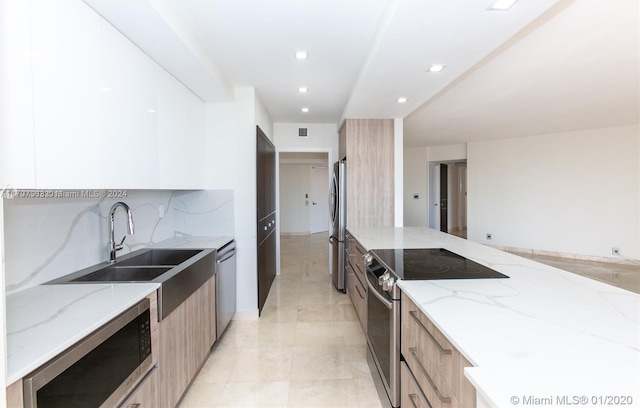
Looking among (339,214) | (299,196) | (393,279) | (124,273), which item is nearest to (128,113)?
(124,273)

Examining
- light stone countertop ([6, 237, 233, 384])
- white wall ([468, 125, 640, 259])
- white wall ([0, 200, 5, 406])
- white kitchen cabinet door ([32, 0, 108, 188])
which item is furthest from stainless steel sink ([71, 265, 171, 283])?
white wall ([468, 125, 640, 259])

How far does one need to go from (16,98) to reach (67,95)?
0.24 metres

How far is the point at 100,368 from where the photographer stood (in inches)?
40.8

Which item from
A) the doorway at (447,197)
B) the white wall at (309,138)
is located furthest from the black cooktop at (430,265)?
the doorway at (447,197)

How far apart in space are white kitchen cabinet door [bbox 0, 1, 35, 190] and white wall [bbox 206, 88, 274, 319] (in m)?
1.91

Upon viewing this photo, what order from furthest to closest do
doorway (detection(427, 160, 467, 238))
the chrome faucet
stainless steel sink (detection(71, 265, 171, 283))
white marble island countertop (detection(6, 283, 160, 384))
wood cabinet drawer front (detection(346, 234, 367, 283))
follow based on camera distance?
1. doorway (detection(427, 160, 467, 238))
2. wood cabinet drawer front (detection(346, 234, 367, 283))
3. the chrome faucet
4. stainless steel sink (detection(71, 265, 171, 283))
5. white marble island countertop (detection(6, 283, 160, 384))

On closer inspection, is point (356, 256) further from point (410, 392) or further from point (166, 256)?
point (166, 256)

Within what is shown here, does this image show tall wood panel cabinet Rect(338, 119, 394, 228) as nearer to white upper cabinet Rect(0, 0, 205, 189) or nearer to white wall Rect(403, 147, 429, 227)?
white upper cabinet Rect(0, 0, 205, 189)

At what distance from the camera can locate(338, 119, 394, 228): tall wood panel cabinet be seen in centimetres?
355

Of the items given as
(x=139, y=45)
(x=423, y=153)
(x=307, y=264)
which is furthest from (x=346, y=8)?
(x=423, y=153)

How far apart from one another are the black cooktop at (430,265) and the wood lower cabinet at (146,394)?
1.34 meters

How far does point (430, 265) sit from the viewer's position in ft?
5.43

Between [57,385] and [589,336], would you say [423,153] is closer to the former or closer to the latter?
[589,336]

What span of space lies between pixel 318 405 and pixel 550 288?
1.48 m
